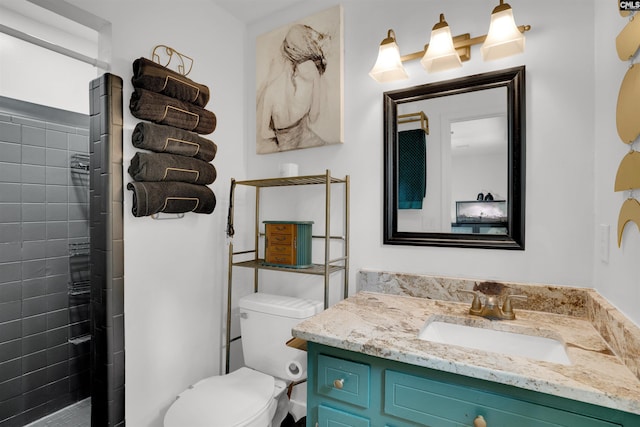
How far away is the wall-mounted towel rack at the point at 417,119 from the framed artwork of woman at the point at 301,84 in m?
0.33

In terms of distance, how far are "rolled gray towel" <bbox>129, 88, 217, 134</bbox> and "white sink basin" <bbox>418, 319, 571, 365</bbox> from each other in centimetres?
147

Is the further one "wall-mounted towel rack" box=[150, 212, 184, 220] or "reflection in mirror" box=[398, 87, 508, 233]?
"wall-mounted towel rack" box=[150, 212, 184, 220]

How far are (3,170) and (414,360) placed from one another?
7.90 feet

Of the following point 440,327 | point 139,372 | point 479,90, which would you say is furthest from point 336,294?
point 479,90

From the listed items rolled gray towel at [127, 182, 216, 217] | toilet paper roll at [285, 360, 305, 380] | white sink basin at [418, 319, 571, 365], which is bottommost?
toilet paper roll at [285, 360, 305, 380]

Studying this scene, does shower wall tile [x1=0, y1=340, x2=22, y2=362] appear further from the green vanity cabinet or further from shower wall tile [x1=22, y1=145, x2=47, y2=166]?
the green vanity cabinet

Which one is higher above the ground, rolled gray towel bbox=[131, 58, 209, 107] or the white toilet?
rolled gray towel bbox=[131, 58, 209, 107]

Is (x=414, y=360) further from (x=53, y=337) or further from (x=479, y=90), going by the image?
(x=53, y=337)

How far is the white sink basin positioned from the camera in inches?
43.8

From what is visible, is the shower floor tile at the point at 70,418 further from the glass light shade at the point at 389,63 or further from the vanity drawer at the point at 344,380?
the glass light shade at the point at 389,63

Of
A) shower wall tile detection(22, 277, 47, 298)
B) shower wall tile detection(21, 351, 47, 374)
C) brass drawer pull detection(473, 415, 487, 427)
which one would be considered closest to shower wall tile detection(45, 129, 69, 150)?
shower wall tile detection(22, 277, 47, 298)

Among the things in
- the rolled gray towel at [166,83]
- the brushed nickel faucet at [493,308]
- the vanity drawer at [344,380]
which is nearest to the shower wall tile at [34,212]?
the rolled gray towel at [166,83]

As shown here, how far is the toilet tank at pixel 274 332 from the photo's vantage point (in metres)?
1.63

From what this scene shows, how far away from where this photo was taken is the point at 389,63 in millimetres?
1521
